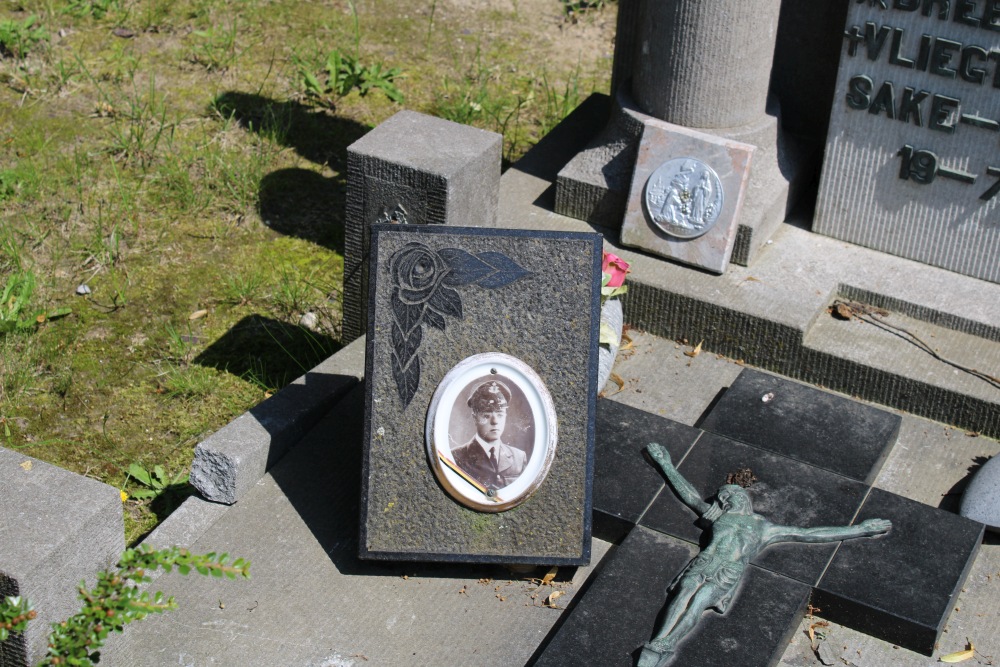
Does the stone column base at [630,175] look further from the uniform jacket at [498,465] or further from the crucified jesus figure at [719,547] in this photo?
the uniform jacket at [498,465]

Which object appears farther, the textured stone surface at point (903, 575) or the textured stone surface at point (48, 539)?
the textured stone surface at point (903, 575)

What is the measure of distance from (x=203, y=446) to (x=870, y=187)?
116 inches

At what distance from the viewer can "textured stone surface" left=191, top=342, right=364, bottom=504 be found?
3924 mm

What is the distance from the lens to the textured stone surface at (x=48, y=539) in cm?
315

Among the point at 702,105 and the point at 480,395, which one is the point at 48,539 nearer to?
the point at 480,395

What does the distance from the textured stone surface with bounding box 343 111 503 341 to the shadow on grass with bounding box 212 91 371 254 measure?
106cm

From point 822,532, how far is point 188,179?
3.70 m

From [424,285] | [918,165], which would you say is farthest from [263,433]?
[918,165]

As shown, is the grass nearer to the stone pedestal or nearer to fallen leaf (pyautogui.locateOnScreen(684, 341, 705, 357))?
the stone pedestal

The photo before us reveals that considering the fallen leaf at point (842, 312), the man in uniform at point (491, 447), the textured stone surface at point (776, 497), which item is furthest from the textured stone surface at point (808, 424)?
the man in uniform at point (491, 447)

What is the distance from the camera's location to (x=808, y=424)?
432 centimetres

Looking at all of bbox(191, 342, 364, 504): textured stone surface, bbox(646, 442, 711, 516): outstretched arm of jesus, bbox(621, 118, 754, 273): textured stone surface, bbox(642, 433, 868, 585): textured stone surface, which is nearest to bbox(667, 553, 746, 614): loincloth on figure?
bbox(642, 433, 868, 585): textured stone surface

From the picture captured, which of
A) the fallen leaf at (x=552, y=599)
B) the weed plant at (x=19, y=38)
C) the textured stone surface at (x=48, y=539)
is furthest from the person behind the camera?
the weed plant at (x=19, y=38)

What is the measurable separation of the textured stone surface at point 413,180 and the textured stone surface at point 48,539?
165cm
